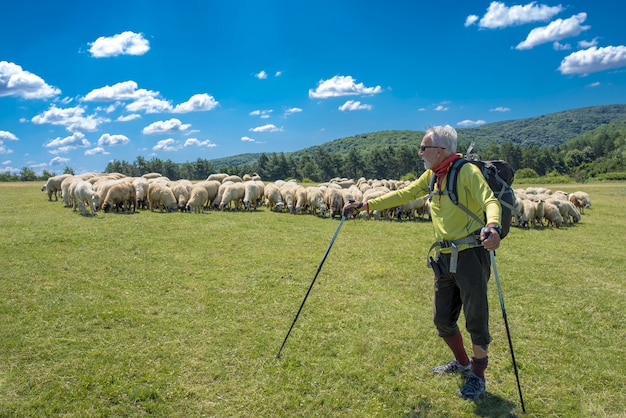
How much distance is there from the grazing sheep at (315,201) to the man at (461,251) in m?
16.2

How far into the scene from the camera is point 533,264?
11.3 m

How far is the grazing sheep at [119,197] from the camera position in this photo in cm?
1838

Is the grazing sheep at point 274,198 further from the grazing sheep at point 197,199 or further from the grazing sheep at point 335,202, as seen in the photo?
the grazing sheep at point 197,199

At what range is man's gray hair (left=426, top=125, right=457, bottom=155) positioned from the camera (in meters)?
4.45

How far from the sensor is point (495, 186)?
176 inches

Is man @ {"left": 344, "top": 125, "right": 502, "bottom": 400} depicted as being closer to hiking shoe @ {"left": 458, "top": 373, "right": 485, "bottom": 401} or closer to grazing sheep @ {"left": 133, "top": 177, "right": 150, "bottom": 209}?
hiking shoe @ {"left": 458, "top": 373, "right": 485, "bottom": 401}

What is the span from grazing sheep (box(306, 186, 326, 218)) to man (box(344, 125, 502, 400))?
53.2ft

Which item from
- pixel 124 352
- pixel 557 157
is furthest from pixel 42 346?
pixel 557 157

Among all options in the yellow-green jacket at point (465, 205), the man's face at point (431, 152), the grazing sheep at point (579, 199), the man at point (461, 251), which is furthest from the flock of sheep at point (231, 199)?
the man's face at point (431, 152)

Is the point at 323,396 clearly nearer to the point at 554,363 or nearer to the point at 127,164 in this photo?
the point at 554,363

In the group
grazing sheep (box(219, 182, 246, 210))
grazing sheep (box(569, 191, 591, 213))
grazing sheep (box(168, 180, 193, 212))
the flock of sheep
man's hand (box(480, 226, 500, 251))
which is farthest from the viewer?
grazing sheep (box(569, 191, 591, 213))

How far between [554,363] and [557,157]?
118 meters

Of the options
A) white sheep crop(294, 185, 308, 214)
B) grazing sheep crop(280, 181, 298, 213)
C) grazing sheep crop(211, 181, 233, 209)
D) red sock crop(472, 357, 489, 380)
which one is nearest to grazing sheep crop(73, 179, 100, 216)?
grazing sheep crop(211, 181, 233, 209)

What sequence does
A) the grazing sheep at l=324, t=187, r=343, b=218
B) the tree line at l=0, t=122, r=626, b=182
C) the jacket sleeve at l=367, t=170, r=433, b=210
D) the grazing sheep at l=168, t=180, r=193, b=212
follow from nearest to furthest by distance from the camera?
the jacket sleeve at l=367, t=170, r=433, b=210
the grazing sheep at l=168, t=180, r=193, b=212
the grazing sheep at l=324, t=187, r=343, b=218
the tree line at l=0, t=122, r=626, b=182
